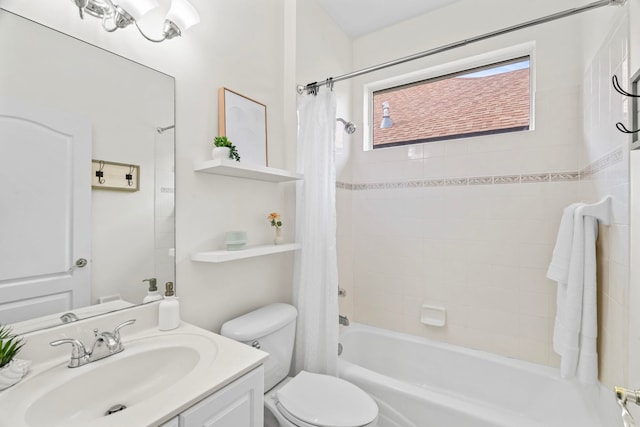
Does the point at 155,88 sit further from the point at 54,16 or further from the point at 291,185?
the point at 291,185

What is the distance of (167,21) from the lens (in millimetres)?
1149

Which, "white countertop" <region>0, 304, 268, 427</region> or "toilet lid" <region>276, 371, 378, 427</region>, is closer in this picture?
"white countertop" <region>0, 304, 268, 427</region>

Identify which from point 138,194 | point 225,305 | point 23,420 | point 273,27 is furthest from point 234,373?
point 273,27

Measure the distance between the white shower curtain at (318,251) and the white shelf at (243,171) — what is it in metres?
0.16

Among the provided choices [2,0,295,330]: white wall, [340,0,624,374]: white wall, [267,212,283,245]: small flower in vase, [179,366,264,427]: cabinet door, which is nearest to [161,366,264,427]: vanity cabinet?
[179,366,264,427]: cabinet door

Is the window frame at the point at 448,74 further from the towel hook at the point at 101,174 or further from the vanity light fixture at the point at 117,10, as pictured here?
the towel hook at the point at 101,174

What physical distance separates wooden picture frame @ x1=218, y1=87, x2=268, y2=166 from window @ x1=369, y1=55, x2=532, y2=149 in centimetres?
116

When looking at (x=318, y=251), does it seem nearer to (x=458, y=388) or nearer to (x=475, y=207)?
(x=475, y=207)

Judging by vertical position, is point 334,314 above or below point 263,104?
below

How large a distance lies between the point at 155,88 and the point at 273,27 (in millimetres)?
972

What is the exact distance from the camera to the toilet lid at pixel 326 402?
1.23 m

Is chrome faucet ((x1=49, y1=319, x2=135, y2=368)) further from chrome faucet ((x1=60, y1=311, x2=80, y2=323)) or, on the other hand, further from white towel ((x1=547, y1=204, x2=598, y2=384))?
white towel ((x1=547, y1=204, x2=598, y2=384))

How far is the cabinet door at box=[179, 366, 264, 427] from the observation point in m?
0.80

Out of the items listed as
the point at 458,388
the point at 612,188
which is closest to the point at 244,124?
the point at 612,188
